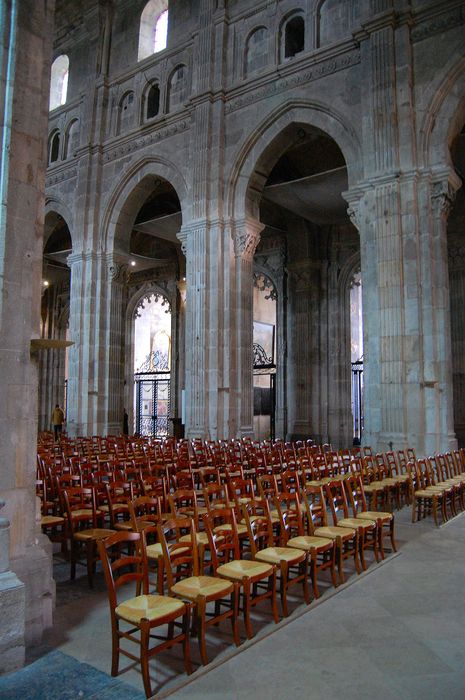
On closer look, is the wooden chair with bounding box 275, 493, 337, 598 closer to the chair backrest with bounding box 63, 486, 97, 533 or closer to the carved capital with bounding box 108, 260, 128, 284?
the chair backrest with bounding box 63, 486, 97, 533

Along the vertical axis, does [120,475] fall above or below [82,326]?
below

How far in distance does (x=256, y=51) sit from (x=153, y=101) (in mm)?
4647

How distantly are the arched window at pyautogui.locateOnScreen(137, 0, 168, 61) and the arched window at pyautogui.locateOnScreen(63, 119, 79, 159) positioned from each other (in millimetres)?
3849

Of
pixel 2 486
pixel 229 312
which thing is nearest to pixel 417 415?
pixel 229 312

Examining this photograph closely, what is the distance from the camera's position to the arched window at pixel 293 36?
1614cm

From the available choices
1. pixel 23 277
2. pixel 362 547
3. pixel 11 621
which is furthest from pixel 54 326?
pixel 11 621

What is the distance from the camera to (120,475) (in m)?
8.10

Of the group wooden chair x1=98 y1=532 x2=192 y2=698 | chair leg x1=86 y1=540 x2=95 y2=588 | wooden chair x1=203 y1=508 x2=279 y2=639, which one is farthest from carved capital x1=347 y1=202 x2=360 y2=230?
wooden chair x1=98 y1=532 x2=192 y2=698

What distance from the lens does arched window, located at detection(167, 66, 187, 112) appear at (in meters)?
18.4

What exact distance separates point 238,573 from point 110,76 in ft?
68.3

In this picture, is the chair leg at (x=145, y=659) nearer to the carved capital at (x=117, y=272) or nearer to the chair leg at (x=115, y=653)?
the chair leg at (x=115, y=653)

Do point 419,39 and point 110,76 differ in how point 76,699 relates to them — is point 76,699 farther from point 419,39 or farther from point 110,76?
point 110,76

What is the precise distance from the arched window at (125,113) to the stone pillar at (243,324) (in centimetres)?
692

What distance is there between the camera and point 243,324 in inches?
649
